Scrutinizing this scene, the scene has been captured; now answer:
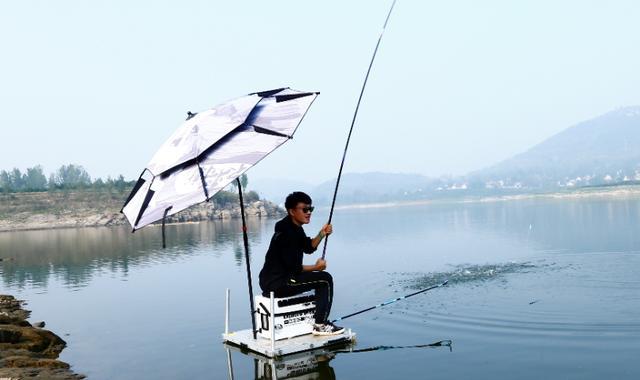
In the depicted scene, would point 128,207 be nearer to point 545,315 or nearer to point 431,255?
point 545,315

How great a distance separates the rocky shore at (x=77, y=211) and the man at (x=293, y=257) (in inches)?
5346

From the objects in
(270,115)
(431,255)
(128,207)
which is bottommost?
(431,255)

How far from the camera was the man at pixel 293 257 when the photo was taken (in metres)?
11.3

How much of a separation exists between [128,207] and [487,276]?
15.7 metres

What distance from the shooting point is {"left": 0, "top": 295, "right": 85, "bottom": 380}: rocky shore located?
11.6m

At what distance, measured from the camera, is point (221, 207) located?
17162 cm

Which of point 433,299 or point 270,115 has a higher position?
point 270,115

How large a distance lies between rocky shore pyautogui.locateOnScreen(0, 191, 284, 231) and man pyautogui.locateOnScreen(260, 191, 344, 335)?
135795 millimetres

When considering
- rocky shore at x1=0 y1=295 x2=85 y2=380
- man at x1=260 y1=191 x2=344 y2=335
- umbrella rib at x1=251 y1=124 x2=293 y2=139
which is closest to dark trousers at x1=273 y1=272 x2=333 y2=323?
man at x1=260 y1=191 x2=344 y2=335

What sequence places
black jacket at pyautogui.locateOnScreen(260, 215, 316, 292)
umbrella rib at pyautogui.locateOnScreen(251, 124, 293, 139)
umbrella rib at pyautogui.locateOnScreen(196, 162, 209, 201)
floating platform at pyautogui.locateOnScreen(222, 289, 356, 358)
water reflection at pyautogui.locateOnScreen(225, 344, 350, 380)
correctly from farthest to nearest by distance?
floating platform at pyautogui.locateOnScreen(222, 289, 356, 358) → black jacket at pyautogui.locateOnScreen(260, 215, 316, 292) → umbrella rib at pyautogui.locateOnScreen(251, 124, 293, 139) → water reflection at pyautogui.locateOnScreen(225, 344, 350, 380) → umbrella rib at pyautogui.locateOnScreen(196, 162, 209, 201)

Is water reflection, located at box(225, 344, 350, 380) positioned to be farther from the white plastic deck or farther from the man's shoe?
the man's shoe

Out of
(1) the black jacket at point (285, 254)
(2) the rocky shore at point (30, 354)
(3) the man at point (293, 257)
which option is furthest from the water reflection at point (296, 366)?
(2) the rocky shore at point (30, 354)

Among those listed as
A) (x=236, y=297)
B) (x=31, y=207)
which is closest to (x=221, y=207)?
(x=31, y=207)

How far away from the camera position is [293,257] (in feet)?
37.2
